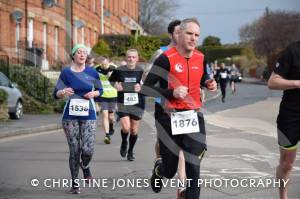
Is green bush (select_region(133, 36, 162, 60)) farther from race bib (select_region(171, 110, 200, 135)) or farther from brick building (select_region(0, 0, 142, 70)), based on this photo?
race bib (select_region(171, 110, 200, 135))

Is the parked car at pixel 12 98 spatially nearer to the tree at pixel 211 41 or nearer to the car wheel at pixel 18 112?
the car wheel at pixel 18 112

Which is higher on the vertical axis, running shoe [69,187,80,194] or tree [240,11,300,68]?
tree [240,11,300,68]

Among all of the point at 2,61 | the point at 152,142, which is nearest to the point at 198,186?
the point at 152,142

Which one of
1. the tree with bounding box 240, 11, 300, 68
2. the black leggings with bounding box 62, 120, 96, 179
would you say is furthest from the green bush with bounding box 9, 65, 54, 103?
the tree with bounding box 240, 11, 300, 68

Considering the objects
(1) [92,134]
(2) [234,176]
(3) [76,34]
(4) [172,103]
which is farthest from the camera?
(3) [76,34]

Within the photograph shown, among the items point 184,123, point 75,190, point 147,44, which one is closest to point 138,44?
point 147,44

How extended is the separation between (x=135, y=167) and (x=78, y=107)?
7.19 feet

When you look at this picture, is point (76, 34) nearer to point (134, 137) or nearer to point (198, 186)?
point (134, 137)

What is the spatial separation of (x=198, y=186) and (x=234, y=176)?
8.90 feet

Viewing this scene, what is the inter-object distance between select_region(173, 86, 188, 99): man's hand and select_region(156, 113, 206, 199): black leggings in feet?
1.44

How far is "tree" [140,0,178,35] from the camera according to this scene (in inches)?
3669

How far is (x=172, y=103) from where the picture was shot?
6.55m

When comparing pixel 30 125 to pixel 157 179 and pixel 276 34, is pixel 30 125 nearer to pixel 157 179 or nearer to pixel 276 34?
pixel 157 179

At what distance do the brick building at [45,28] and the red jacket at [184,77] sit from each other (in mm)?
20182
